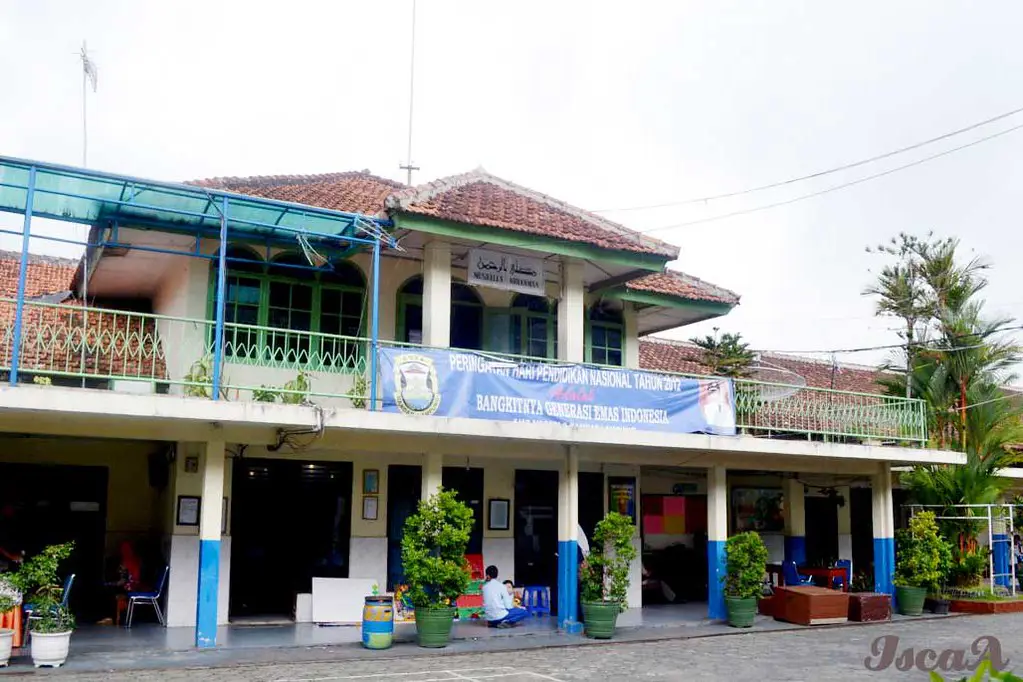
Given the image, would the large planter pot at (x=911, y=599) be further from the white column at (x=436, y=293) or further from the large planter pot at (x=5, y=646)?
the large planter pot at (x=5, y=646)

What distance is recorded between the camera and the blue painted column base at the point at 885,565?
57.8 feet

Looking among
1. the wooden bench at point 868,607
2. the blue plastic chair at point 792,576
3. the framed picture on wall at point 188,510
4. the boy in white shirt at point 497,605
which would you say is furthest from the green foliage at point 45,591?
the blue plastic chair at point 792,576

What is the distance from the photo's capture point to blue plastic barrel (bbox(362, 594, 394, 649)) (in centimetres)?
1220

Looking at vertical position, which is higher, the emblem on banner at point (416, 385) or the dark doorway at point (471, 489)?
the emblem on banner at point (416, 385)

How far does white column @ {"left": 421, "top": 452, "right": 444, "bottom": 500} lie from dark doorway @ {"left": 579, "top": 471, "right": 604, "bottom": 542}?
13.6ft

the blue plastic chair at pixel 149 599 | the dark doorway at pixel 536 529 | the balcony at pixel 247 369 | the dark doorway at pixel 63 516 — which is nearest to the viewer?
the balcony at pixel 247 369

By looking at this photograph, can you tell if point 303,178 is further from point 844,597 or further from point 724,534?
point 844,597

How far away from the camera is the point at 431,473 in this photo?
13.4 m

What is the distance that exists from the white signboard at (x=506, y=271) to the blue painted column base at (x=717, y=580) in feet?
16.7

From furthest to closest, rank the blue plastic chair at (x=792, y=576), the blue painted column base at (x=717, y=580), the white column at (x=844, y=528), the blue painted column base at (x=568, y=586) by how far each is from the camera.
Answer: the white column at (x=844, y=528)
the blue plastic chair at (x=792, y=576)
the blue painted column base at (x=717, y=580)
the blue painted column base at (x=568, y=586)

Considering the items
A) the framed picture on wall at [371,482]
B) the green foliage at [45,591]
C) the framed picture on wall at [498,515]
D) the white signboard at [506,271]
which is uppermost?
the white signboard at [506,271]

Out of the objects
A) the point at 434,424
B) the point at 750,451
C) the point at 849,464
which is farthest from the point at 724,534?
the point at 434,424

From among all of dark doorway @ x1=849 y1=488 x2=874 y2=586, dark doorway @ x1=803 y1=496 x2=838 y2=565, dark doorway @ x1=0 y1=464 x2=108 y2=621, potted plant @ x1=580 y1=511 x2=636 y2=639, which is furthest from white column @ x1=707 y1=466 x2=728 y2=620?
dark doorway @ x1=0 y1=464 x2=108 y2=621

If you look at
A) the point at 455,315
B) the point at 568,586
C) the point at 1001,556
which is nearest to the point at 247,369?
the point at 455,315
